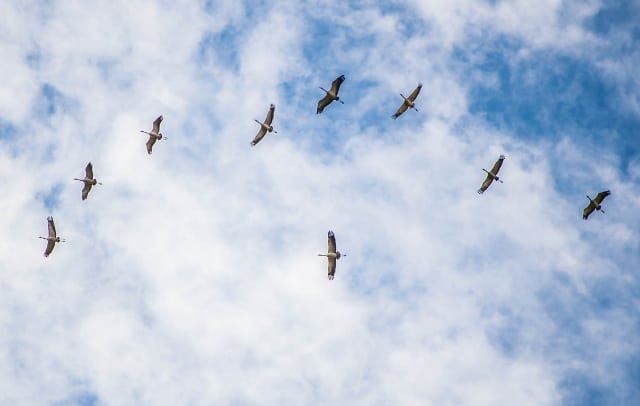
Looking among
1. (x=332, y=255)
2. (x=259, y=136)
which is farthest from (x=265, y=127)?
(x=332, y=255)

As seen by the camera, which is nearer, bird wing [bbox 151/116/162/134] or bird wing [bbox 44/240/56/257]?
bird wing [bbox 151/116/162/134]

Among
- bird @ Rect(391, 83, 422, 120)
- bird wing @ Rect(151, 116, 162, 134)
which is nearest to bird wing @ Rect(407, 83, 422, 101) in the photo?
bird @ Rect(391, 83, 422, 120)

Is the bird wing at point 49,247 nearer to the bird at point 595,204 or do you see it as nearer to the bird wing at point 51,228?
the bird wing at point 51,228

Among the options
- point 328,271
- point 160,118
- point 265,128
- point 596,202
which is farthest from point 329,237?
point 596,202

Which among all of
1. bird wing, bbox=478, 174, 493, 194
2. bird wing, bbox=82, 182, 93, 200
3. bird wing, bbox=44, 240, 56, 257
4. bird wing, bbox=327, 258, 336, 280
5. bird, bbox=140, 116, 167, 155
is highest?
bird wing, bbox=478, 174, 493, 194

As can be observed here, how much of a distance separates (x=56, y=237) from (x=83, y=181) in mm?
4832

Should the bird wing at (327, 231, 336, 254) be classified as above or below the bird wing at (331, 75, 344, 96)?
below

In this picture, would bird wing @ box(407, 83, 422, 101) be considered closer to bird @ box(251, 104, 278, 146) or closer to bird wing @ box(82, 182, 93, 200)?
bird @ box(251, 104, 278, 146)

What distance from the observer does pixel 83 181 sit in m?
76.2

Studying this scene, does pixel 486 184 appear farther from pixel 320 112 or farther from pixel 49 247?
pixel 49 247

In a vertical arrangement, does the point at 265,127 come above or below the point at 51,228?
above

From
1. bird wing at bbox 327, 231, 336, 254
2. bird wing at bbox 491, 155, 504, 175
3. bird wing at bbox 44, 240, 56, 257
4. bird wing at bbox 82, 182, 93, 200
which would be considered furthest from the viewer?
bird wing at bbox 44, 240, 56, 257

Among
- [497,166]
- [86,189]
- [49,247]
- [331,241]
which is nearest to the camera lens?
[331,241]

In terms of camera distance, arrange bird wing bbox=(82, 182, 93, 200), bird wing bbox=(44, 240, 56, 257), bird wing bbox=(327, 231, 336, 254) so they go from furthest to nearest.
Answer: bird wing bbox=(44, 240, 56, 257), bird wing bbox=(82, 182, 93, 200), bird wing bbox=(327, 231, 336, 254)
